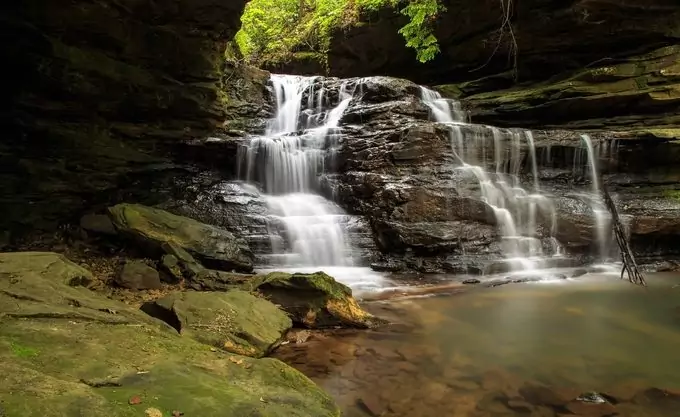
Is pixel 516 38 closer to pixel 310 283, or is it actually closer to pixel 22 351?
pixel 310 283

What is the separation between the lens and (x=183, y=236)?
7777 mm

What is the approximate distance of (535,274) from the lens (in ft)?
28.3

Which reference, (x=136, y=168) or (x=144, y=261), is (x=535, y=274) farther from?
(x=136, y=168)

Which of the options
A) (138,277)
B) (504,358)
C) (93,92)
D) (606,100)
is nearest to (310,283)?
(504,358)

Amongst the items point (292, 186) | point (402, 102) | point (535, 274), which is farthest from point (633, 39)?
point (292, 186)

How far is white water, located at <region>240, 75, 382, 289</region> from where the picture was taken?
9084 mm

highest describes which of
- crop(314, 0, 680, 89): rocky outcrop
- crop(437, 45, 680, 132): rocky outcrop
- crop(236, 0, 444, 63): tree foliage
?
crop(236, 0, 444, 63): tree foliage

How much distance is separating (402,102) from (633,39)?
23.3 ft

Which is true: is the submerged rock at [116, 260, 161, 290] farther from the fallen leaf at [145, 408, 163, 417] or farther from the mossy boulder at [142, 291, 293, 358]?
the fallen leaf at [145, 408, 163, 417]

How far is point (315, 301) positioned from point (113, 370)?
312 cm

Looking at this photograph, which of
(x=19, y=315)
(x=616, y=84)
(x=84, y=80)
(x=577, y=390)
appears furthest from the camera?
(x=616, y=84)

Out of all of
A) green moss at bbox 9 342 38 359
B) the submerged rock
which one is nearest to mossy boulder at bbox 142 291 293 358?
the submerged rock

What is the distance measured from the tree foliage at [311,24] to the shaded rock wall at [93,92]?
714 centimetres

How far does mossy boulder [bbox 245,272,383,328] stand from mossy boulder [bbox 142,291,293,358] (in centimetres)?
34
